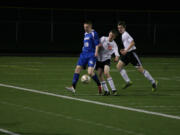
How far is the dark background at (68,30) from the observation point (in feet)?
124

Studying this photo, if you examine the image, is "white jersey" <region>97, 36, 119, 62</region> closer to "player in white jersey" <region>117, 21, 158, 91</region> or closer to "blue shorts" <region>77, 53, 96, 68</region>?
"blue shorts" <region>77, 53, 96, 68</region>

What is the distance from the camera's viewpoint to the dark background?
3769 centimetres

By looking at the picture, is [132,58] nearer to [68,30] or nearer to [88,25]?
[88,25]

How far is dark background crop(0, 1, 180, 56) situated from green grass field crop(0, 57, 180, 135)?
17.0 m

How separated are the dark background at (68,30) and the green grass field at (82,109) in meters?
17.0

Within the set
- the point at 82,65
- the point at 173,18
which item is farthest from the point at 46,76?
the point at 173,18

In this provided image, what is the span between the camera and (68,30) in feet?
130

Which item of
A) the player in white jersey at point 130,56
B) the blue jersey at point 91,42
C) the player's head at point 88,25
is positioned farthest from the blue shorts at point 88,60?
the player in white jersey at point 130,56

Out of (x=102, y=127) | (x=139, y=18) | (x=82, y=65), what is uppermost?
(x=139, y=18)

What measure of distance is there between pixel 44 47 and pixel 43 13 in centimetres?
474

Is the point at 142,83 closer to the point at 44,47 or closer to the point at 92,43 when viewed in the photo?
the point at 92,43

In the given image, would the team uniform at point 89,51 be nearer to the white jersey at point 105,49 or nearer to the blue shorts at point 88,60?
the blue shorts at point 88,60

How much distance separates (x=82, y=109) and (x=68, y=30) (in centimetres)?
2729

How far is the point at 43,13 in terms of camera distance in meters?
41.8
